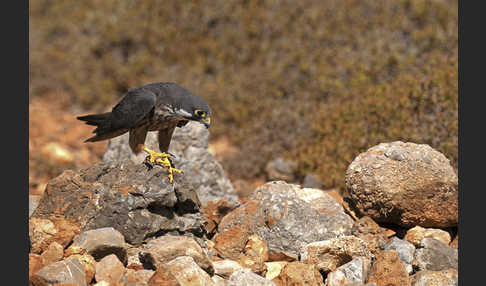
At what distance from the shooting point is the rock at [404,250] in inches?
216

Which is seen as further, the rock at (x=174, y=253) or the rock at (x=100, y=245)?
the rock at (x=100, y=245)

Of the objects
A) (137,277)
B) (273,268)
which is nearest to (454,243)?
(273,268)

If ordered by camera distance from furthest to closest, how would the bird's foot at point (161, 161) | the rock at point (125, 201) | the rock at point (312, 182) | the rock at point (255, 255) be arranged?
the rock at point (312, 182) < the bird's foot at point (161, 161) < the rock at point (125, 201) < the rock at point (255, 255)

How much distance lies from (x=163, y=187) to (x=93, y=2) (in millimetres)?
13046

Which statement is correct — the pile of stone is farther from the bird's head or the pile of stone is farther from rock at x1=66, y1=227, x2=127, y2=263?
the bird's head

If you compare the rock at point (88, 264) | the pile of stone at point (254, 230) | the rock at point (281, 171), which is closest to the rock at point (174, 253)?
the pile of stone at point (254, 230)

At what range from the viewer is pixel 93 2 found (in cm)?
1703

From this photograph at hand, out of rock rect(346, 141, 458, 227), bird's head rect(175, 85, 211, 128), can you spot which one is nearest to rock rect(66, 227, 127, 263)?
bird's head rect(175, 85, 211, 128)

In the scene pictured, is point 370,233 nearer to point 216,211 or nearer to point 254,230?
point 254,230

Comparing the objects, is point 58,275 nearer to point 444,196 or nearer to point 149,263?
point 149,263

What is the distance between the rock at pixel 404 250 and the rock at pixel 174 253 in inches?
79.0

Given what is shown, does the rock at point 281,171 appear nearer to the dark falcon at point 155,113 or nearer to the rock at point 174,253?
the dark falcon at point 155,113

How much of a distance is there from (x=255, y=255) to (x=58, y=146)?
24.9 feet

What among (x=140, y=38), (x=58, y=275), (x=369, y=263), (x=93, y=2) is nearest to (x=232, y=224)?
(x=369, y=263)
